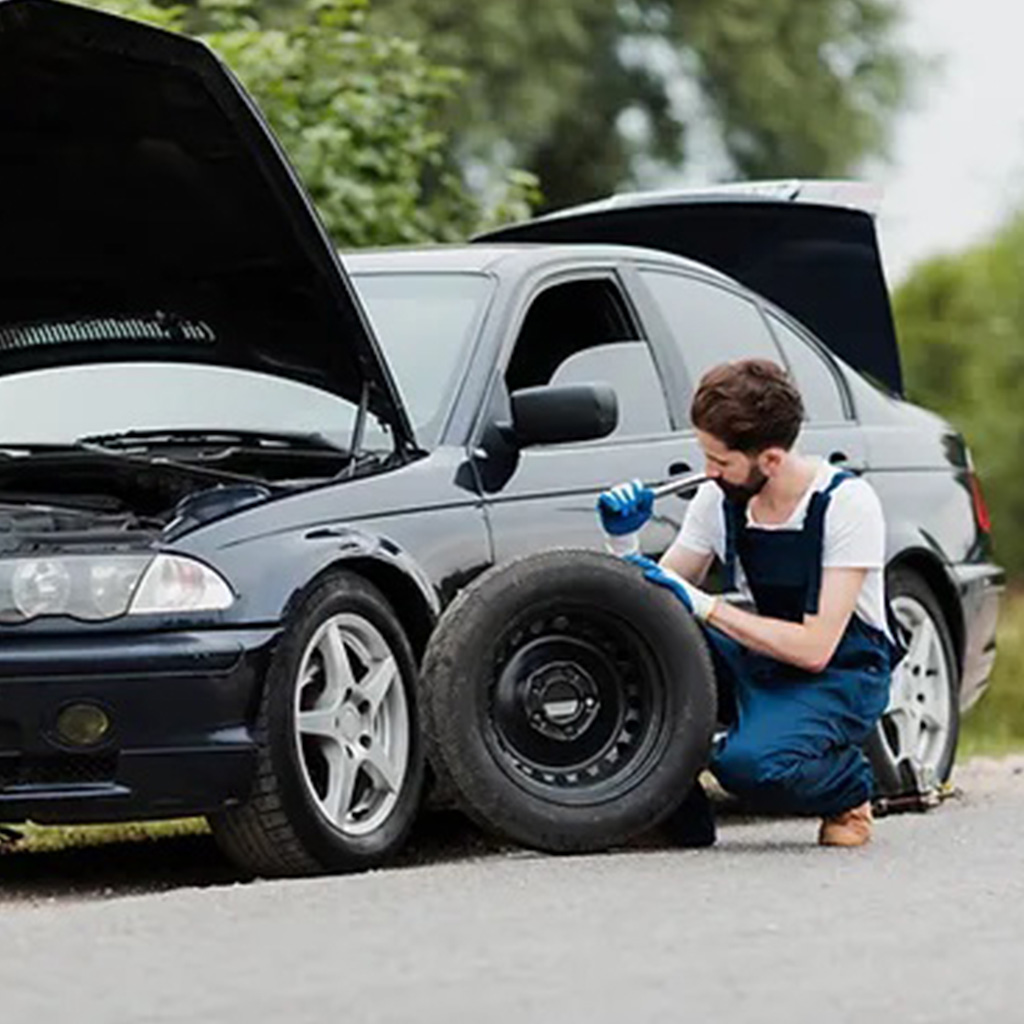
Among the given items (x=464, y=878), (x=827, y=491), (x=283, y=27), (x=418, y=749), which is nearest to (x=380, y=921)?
(x=464, y=878)

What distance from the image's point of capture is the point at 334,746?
29.2 ft

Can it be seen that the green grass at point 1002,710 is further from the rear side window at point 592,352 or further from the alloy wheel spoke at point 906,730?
the rear side window at point 592,352

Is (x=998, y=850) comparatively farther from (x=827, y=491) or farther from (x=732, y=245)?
(x=732, y=245)

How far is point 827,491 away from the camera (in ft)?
30.6

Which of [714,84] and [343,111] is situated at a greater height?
[714,84]

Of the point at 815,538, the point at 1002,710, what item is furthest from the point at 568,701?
the point at 1002,710

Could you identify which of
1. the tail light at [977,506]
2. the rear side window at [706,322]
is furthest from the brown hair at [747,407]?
the tail light at [977,506]

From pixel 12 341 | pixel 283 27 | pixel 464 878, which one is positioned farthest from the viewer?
pixel 283 27

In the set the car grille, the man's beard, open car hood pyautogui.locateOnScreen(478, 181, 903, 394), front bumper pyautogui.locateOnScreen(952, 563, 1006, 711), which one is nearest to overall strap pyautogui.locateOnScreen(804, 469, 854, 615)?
the man's beard

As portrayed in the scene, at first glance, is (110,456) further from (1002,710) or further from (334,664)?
(1002,710)

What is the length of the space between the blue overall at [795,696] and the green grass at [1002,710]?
489cm

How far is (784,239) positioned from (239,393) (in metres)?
2.34

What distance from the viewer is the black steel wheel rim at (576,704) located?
30.0ft

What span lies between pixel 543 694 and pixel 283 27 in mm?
19755
